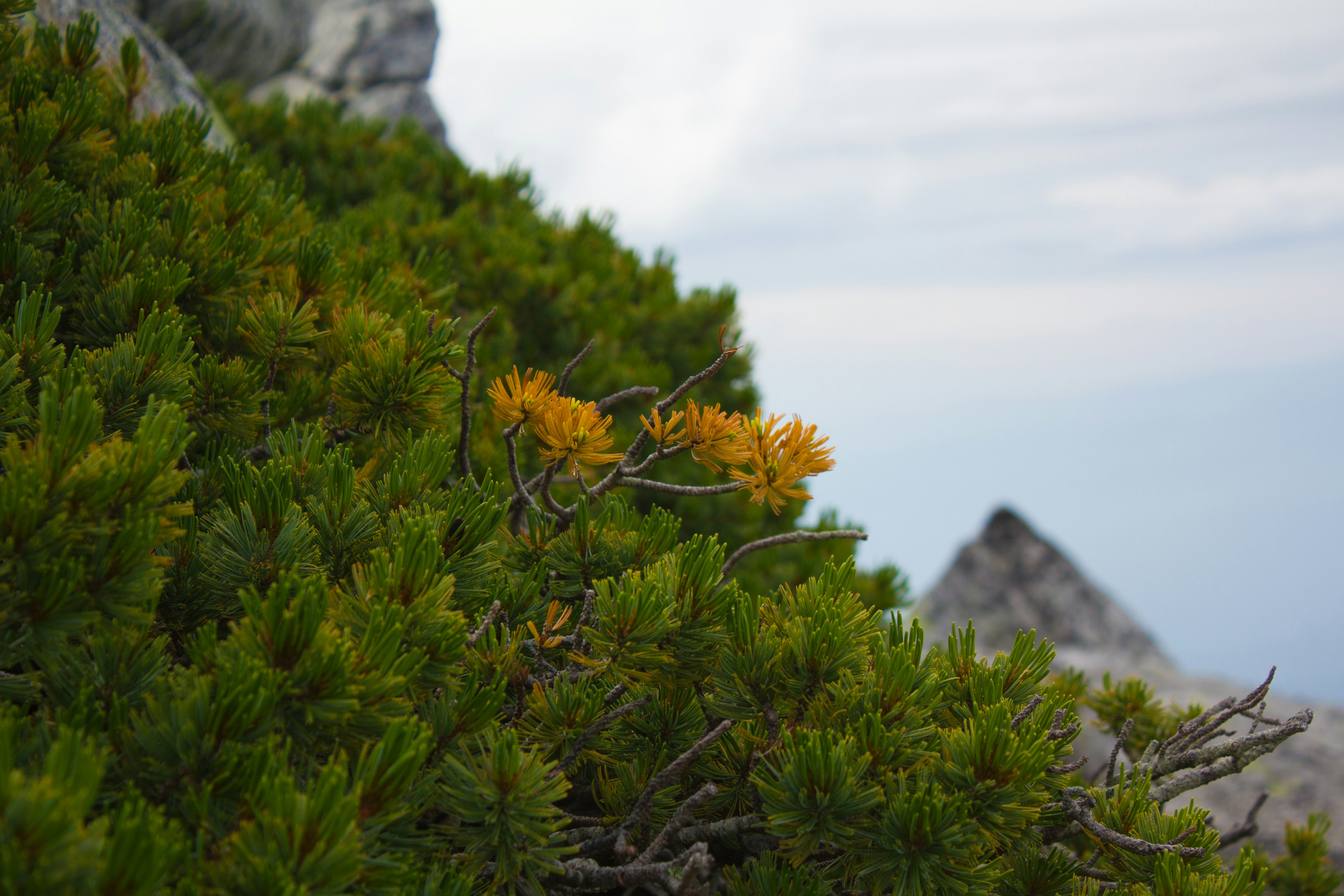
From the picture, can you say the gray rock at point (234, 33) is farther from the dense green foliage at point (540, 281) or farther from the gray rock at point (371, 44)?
A: the dense green foliage at point (540, 281)

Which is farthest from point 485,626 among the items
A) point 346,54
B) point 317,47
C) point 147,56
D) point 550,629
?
point 317,47

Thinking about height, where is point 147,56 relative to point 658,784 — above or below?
above

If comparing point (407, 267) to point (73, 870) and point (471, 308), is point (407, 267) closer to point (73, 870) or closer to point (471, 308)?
point (471, 308)

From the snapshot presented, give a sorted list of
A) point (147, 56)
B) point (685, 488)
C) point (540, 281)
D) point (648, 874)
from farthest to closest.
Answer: point (540, 281) < point (147, 56) < point (685, 488) < point (648, 874)

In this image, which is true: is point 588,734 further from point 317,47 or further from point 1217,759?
point 317,47

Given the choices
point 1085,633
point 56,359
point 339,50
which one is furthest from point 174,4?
point 1085,633

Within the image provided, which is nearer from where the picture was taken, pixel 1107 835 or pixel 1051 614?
pixel 1107 835
